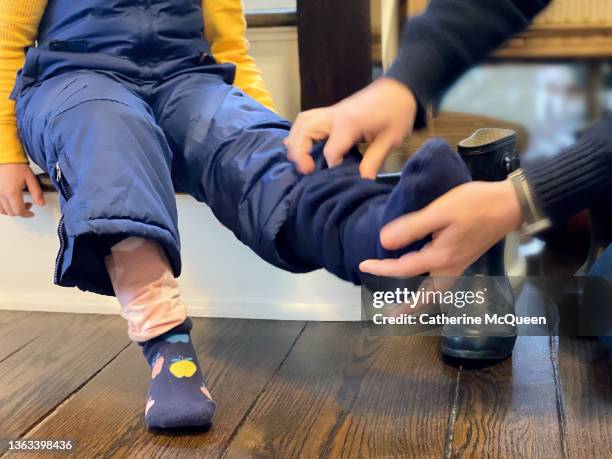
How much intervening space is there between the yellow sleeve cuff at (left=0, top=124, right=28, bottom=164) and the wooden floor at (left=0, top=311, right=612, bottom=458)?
263mm

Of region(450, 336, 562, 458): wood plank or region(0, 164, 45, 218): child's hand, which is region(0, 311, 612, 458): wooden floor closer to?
region(450, 336, 562, 458): wood plank

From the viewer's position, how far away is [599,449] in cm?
71

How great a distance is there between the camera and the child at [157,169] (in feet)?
2.17


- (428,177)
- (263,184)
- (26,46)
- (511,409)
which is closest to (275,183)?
(263,184)

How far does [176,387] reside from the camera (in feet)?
2.59

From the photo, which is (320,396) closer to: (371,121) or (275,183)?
(275,183)

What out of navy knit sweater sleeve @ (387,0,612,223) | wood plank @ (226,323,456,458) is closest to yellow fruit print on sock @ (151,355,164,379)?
wood plank @ (226,323,456,458)

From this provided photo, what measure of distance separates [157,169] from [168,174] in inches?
0.8

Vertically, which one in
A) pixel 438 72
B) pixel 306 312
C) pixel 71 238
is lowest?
pixel 306 312

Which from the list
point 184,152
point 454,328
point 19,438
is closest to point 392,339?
point 454,328

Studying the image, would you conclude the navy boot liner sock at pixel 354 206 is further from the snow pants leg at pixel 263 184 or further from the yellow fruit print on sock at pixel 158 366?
the yellow fruit print on sock at pixel 158 366

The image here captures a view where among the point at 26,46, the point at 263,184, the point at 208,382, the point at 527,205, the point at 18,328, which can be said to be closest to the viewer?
the point at 527,205

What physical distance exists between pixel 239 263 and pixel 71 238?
0.42 meters

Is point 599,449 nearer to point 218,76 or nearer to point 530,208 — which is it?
point 530,208
